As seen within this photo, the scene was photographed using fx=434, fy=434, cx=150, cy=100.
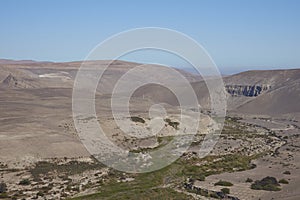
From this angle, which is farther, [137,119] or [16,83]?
[16,83]

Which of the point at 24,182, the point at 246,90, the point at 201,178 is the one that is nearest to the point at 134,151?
the point at 201,178

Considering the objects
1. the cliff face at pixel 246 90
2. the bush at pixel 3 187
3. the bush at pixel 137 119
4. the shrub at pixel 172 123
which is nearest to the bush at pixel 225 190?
the bush at pixel 3 187

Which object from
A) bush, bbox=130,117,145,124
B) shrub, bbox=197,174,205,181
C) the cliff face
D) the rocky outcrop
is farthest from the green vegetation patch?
the rocky outcrop

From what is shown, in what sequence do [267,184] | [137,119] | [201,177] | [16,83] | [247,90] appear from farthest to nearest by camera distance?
[247,90]
[16,83]
[137,119]
[201,177]
[267,184]

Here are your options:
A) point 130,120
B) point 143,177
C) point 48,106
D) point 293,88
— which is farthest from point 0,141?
point 293,88

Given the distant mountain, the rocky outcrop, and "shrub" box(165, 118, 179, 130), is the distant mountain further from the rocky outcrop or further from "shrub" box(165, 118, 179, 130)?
"shrub" box(165, 118, 179, 130)

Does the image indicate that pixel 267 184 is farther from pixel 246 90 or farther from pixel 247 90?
pixel 246 90

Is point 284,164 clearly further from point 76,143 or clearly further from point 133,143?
point 76,143
